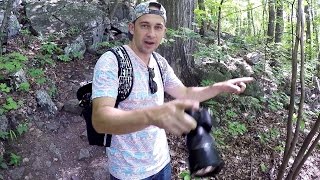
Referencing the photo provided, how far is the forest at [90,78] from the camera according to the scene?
4.48m

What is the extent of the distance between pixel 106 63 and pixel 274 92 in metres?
5.60

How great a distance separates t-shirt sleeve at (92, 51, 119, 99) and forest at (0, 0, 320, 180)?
2338 millimetres

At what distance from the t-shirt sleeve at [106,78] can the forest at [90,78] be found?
7.67 feet

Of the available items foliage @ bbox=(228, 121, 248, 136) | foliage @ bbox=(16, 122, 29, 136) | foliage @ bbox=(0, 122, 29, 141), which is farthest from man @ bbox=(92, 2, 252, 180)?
foliage @ bbox=(228, 121, 248, 136)

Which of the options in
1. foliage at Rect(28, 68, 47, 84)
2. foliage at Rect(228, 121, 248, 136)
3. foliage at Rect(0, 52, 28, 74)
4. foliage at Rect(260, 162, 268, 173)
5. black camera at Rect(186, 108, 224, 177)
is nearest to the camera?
black camera at Rect(186, 108, 224, 177)

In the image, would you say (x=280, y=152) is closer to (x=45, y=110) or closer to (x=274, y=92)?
(x=274, y=92)

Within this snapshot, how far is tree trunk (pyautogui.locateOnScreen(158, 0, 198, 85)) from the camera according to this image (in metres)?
5.96

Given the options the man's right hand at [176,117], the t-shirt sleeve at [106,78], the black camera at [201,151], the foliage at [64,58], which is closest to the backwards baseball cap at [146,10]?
the t-shirt sleeve at [106,78]

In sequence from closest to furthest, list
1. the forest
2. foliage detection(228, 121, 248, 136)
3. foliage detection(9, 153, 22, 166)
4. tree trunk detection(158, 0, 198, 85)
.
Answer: foliage detection(9, 153, 22, 166)
the forest
foliage detection(228, 121, 248, 136)
tree trunk detection(158, 0, 198, 85)

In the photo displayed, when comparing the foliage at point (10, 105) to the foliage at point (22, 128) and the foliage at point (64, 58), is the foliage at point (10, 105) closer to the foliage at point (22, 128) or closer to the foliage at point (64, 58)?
the foliage at point (22, 128)

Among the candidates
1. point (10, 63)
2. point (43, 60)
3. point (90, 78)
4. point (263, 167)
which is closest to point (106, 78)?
point (263, 167)

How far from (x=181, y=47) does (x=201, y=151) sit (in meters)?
4.57

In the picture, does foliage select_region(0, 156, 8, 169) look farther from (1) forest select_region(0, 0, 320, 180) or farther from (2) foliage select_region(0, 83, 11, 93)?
(2) foliage select_region(0, 83, 11, 93)

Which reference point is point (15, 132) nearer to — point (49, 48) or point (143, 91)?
point (49, 48)
